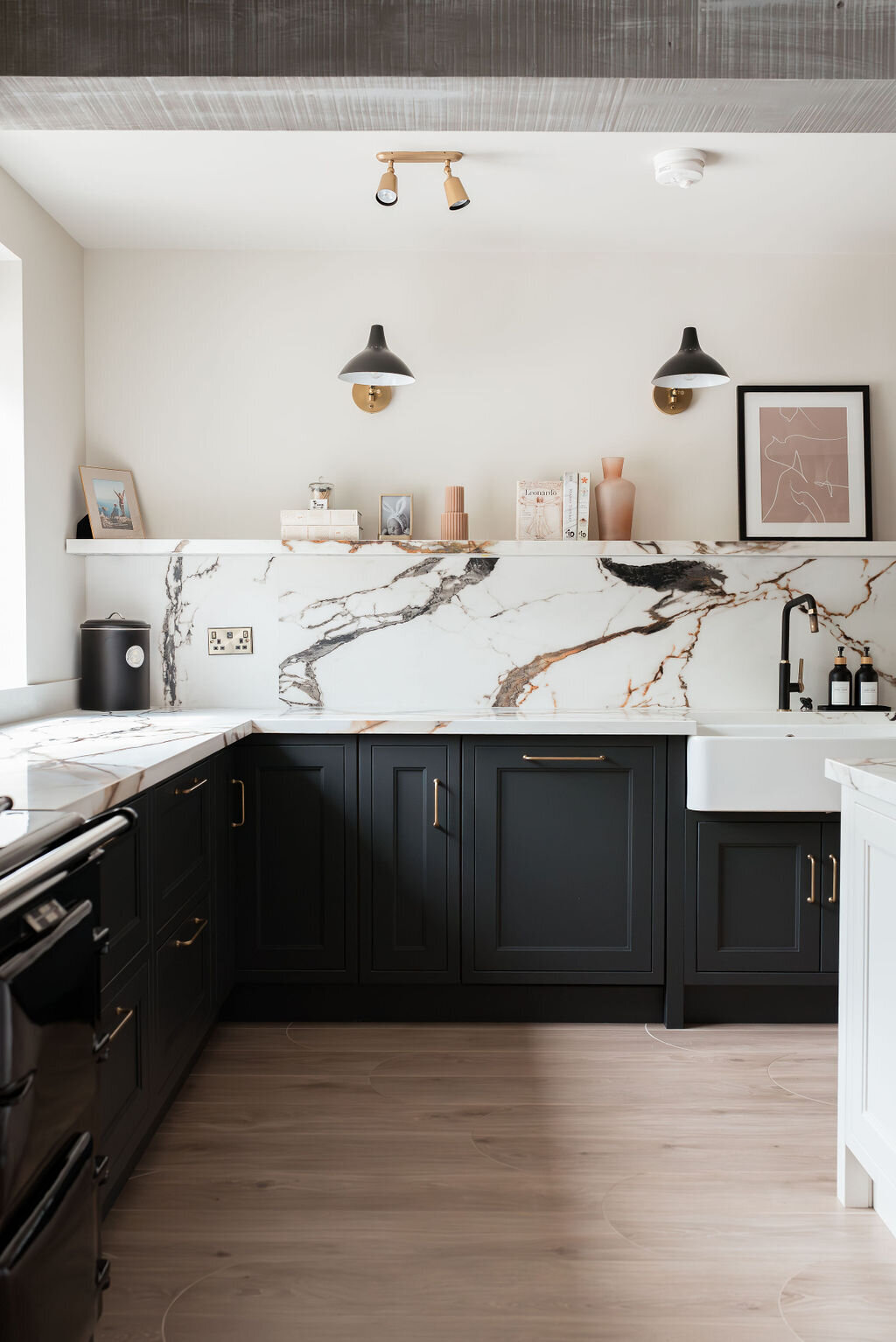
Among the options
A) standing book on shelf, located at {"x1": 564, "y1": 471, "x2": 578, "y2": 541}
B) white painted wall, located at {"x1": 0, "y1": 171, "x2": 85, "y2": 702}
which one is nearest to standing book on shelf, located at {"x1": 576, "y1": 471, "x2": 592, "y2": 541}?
standing book on shelf, located at {"x1": 564, "y1": 471, "x2": 578, "y2": 541}

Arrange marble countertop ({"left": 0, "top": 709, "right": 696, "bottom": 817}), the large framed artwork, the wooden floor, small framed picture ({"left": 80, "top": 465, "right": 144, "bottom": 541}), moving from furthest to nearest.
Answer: the large framed artwork → small framed picture ({"left": 80, "top": 465, "right": 144, "bottom": 541}) → marble countertop ({"left": 0, "top": 709, "right": 696, "bottom": 817}) → the wooden floor

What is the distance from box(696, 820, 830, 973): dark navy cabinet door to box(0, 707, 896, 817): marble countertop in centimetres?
31

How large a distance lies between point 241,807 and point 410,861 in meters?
0.53

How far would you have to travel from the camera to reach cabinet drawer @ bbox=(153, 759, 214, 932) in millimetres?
2049

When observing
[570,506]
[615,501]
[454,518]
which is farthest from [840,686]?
[454,518]

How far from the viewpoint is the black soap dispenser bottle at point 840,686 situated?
314cm

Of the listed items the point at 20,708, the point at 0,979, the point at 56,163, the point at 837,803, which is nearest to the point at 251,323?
the point at 56,163

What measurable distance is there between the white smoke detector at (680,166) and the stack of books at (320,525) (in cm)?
136

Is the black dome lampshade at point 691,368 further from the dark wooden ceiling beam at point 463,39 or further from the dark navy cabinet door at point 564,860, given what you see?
the dark wooden ceiling beam at point 463,39

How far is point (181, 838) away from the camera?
87.4 inches

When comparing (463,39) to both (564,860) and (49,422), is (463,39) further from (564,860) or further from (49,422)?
(564,860)

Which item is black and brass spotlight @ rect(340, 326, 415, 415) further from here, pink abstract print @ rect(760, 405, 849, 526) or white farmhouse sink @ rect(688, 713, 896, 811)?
white farmhouse sink @ rect(688, 713, 896, 811)

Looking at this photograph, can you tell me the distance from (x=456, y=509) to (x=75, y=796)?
1.87 meters

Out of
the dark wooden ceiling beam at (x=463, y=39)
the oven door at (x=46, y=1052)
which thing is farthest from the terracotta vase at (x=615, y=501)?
the oven door at (x=46, y=1052)
